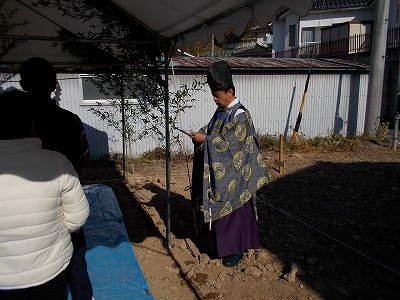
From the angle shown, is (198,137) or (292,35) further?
(292,35)

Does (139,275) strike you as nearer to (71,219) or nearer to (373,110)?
(71,219)

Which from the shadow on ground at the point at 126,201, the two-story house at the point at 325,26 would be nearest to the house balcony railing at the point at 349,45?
the two-story house at the point at 325,26

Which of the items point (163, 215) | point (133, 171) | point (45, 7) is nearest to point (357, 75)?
point (133, 171)

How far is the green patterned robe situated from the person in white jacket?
1560 millimetres

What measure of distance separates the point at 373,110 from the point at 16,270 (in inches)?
406

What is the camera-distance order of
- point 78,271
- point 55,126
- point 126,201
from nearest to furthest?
1. point 55,126
2. point 78,271
3. point 126,201

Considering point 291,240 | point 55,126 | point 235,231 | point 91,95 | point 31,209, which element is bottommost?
point 291,240

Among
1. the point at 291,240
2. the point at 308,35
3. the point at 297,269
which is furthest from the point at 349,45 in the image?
the point at 297,269

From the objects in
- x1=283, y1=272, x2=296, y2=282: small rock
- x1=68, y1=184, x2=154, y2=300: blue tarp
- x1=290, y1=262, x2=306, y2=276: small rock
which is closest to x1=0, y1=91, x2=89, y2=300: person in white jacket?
x1=68, y1=184, x2=154, y2=300: blue tarp

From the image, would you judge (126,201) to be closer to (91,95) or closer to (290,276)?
(290,276)

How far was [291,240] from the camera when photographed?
397cm

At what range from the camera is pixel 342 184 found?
6.16m

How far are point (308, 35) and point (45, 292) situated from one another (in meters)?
22.3

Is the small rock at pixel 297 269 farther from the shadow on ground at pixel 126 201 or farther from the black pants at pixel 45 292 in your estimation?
the black pants at pixel 45 292
